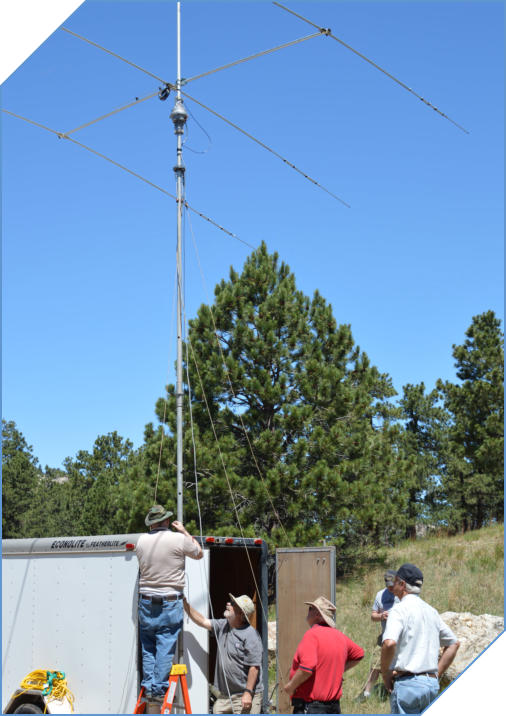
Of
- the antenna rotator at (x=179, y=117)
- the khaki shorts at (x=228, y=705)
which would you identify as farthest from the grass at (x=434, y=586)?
the antenna rotator at (x=179, y=117)

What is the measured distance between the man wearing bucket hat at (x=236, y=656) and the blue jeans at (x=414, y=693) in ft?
5.04

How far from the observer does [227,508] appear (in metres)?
15.9

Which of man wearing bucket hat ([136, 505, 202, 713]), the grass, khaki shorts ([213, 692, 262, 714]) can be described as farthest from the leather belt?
the grass

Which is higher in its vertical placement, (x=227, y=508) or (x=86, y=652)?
(x=227, y=508)

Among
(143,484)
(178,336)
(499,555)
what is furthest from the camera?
(499,555)

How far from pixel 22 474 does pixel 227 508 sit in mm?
23836

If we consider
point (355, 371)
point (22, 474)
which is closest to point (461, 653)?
point (355, 371)

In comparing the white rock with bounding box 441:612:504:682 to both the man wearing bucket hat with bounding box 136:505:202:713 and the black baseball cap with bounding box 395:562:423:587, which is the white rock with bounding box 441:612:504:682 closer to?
the man wearing bucket hat with bounding box 136:505:202:713

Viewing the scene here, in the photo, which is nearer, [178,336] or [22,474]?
[178,336]

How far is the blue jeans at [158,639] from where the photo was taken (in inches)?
223

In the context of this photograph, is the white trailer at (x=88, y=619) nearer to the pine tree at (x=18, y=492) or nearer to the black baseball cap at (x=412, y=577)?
the black baseball cap at (x=412, y=577)

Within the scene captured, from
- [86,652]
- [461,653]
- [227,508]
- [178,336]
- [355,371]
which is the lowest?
[461,653]

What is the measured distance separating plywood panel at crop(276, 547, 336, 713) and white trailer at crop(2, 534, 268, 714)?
0.70 m

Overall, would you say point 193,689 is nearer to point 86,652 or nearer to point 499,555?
point 86,652
